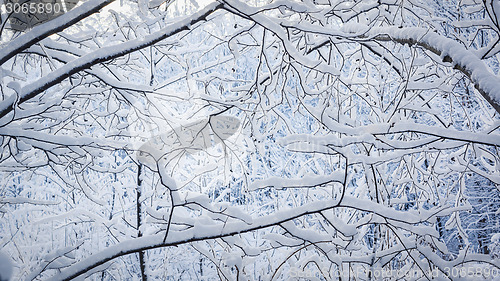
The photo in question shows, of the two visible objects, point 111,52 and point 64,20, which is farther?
point 111,52

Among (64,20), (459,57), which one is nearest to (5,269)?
(64,20)

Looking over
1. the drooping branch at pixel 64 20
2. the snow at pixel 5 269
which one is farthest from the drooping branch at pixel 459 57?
the snow at pixel 5 269

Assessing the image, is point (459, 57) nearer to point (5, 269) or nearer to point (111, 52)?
point (111, 52)

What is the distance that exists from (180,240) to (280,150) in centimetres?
555

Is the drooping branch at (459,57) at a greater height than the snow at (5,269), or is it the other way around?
the drooping branch at (459,57)

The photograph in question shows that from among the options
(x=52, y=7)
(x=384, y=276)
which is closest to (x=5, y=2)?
(x=52, y=7)

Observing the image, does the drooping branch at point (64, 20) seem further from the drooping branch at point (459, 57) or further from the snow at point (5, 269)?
the drooping branch at point (459, 57)

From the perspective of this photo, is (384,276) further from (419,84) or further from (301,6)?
(301,6)

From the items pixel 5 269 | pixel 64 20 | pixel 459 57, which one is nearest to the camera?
pixel 5 269

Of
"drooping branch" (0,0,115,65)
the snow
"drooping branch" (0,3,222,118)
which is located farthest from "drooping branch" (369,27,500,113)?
the snow

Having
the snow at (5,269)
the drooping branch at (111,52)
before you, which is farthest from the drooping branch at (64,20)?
the snow at (5,269)

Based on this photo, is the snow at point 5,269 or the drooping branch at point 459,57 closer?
the snow at point 5,269

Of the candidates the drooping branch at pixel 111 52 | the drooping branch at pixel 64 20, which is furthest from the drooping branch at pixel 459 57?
the drooping branch at pixel 64 20

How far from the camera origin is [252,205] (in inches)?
263
